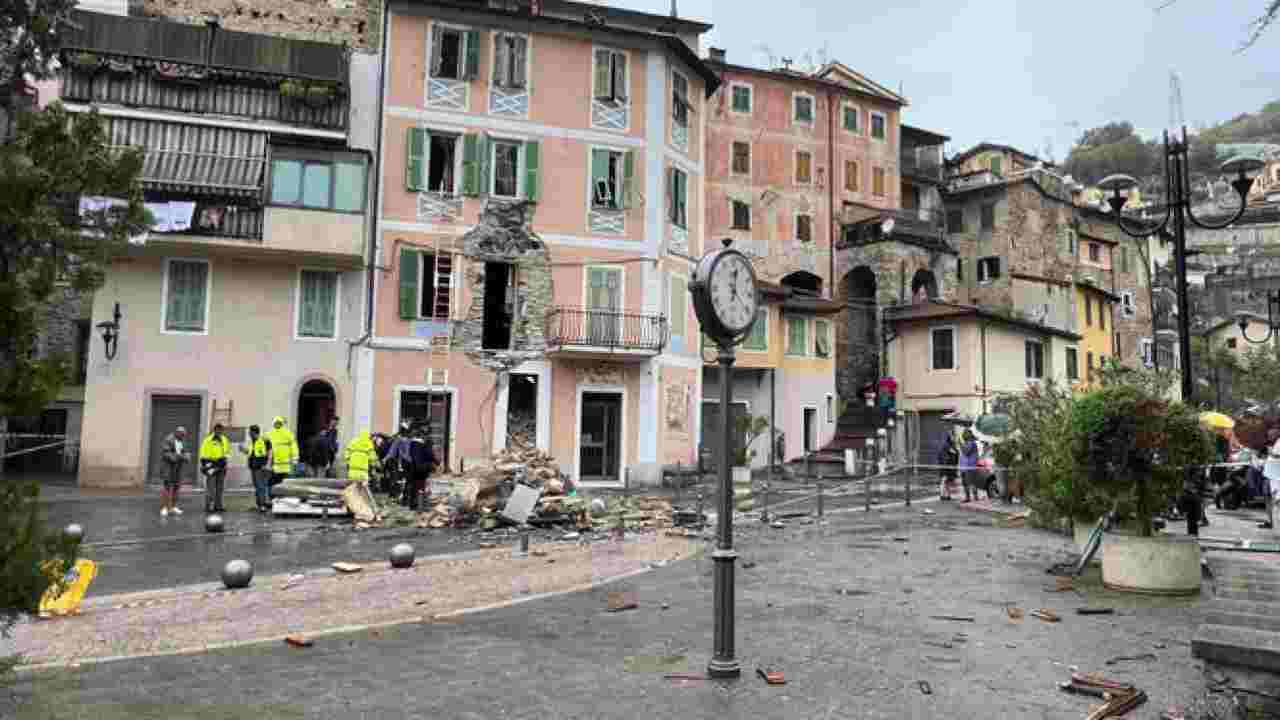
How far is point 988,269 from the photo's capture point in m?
51.6

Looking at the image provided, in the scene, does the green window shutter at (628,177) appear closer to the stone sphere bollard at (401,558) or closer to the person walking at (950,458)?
the person walking at (950,458)

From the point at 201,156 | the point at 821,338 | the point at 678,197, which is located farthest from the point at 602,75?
the point at 821,338

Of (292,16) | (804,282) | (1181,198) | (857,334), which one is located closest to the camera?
(1181,198)

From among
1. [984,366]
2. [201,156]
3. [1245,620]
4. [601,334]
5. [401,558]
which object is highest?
[201,156]

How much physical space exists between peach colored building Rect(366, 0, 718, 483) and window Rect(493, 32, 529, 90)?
1.8 inches

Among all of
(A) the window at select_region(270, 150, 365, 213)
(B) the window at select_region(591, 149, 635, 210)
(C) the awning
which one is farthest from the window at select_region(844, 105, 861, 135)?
(C) the awning

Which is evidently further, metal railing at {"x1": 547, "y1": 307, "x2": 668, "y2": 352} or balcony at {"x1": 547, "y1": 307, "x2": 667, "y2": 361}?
metal railing at {"x1": 547, "y1": 307, "x2": 668, "y2": 352}

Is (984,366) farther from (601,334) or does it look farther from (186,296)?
(186,296)

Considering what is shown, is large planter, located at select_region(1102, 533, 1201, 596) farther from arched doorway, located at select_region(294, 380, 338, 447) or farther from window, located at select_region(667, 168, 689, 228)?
arched doorway, located at select_region(294, 380, 338, 447)

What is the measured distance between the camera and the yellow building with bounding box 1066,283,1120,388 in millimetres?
48019

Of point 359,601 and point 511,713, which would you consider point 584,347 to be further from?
point 511,713

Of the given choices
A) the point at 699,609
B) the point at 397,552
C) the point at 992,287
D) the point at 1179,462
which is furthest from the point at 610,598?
the point at 992,287

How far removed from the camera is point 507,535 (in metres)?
16.5

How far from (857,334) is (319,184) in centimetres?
2843
